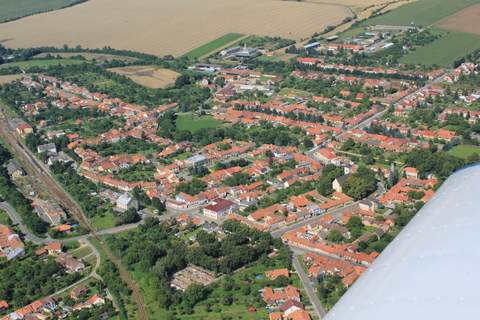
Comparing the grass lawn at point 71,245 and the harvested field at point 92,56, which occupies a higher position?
the harvested field at point 92,56

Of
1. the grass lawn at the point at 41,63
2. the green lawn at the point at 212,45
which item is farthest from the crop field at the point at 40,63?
the green lawn at the point at 212,45

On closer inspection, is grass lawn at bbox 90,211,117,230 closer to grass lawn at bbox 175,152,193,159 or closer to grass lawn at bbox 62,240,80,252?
grass lawn at bbox 62,240,80,252

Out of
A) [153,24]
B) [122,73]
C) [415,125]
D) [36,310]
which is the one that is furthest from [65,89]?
[36,310]

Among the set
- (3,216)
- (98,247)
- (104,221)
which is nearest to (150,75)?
(3,216)

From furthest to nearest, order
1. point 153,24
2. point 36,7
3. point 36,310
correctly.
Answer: point 36,7, point 153,24, point 36,310

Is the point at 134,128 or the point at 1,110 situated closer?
the point at 134,128

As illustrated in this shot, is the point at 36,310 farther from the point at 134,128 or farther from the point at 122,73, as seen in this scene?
the point at 122,73

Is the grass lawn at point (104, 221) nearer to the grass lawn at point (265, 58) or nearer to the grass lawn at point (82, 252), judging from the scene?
the grass lawn at point (82, 252)
